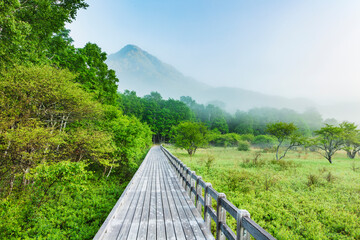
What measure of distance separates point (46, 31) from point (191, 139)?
76.0 feet

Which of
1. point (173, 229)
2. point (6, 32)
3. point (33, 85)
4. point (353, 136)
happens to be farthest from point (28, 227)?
point (353, 136)

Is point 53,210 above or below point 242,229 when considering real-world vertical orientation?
below

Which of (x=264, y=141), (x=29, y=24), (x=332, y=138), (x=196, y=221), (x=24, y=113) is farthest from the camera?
(x=264, y=141)

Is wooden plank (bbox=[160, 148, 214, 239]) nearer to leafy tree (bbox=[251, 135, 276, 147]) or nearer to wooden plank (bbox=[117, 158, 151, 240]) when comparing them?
wooden plank (bbox=[117, 158, 151, 240])

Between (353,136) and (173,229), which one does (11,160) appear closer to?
(173,229)

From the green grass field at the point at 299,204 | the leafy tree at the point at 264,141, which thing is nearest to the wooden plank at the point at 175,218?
the green grass field at the point at 299,204

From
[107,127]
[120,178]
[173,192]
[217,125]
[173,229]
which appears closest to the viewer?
[173,229]

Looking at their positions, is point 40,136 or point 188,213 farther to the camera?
point 40,136

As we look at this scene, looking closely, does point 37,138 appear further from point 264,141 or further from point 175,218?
point 264,141

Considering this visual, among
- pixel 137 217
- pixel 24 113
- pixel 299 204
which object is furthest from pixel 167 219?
pixel 24 113

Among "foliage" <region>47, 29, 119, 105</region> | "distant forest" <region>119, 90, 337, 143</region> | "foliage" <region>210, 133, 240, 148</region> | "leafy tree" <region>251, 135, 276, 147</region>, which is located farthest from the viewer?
"distant forest" <region>119, 90, 337, 143</region>

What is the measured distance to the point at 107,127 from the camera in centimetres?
1602

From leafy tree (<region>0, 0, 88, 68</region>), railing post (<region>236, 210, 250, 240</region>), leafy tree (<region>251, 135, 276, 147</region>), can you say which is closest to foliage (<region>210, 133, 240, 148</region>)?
leafy tree (<region>251, 135, 276, 147</region>)

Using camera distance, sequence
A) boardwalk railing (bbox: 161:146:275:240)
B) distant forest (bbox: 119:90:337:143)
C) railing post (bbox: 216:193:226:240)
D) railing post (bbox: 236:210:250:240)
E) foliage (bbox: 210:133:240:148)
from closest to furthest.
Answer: boardwalk railing (bbox: 161:146:275:240) < railing post (bbox: 236:210:250:240) < railing post (bbox: 216:193:226:240) < foliage (bbox: 210:133:240:148) < distant forest (bbox: 119:90:337:143)
